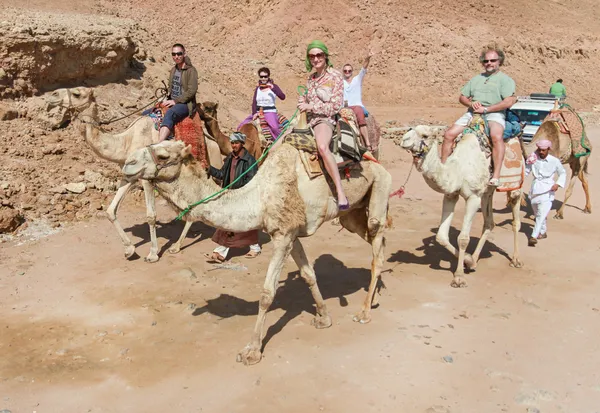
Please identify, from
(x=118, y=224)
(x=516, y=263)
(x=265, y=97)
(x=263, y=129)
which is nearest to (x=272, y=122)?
(x=263, y=129)

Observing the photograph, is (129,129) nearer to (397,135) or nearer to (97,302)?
(97,302)

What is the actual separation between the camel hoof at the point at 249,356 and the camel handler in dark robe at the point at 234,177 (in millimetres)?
2702

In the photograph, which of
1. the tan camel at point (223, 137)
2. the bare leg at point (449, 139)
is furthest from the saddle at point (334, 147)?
the tan camel at point (223, 137)

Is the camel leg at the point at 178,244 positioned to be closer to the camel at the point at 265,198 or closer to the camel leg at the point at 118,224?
the camel leg at the point at 118,224

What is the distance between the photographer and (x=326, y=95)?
563 centimetres

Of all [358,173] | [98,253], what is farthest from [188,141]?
[358,173]

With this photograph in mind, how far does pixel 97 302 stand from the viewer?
676 cm

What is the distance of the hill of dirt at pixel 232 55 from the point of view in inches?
443

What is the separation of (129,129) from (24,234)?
8.12ft

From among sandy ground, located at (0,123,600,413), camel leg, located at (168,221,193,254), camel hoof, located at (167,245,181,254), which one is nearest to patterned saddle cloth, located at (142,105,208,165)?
camel leg, located at (168,221,193,254)

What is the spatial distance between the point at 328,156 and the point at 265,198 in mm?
772

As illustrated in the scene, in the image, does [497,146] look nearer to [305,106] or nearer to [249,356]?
[305,106]

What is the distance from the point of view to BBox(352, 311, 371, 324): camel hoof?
20.4ft

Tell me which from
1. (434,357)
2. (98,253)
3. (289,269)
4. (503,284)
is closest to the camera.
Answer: (434,357)
